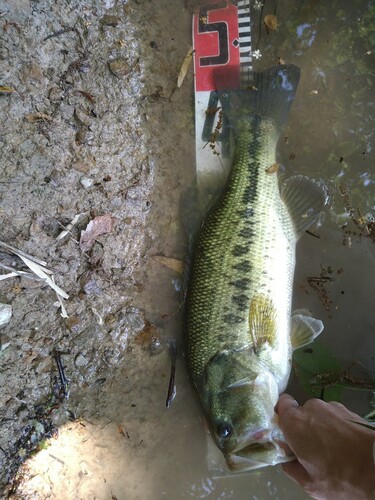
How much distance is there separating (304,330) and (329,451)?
0.86 metres

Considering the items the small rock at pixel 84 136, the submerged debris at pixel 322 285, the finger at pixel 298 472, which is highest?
the small rock at pixel 84 136

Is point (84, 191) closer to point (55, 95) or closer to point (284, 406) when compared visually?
point (55, 95)

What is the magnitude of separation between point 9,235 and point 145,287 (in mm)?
967

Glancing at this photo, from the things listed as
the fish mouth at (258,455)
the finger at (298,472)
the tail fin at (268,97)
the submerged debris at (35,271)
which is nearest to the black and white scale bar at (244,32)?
the tail fin at (268,97)

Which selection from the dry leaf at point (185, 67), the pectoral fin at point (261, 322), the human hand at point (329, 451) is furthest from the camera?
the dry leaf at point (185, 67)

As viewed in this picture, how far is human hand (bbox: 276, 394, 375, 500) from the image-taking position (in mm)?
2076

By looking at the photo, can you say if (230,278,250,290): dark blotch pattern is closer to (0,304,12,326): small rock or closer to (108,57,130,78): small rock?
(0,304,12,326): small rock

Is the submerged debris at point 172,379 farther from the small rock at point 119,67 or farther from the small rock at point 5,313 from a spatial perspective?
the small rock at point 119,67

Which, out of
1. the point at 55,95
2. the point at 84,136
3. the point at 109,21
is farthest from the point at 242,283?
the point at 109,21

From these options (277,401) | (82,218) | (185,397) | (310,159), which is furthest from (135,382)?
(310,159)

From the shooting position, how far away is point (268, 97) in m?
3.03

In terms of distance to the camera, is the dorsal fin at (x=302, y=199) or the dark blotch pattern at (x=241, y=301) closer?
the dark blotch pattern at (x=241, y=301)

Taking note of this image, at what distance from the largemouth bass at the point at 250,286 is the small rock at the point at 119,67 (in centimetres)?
78

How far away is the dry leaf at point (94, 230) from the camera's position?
2.98 metres
